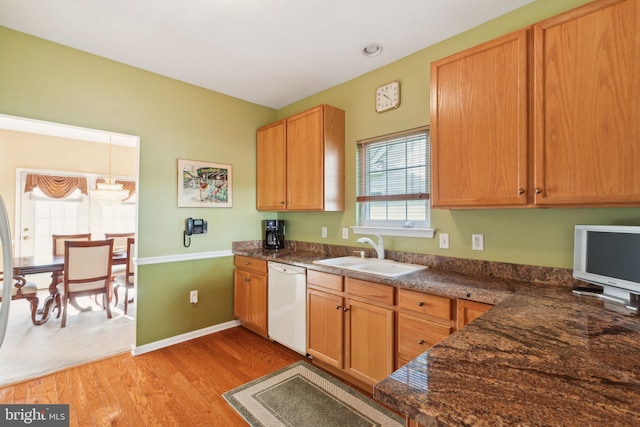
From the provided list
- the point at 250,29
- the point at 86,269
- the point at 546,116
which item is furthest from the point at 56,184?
the point at 546,116

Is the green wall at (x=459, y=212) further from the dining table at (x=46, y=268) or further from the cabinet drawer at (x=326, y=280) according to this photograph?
the dining table at (x=46, y=268)

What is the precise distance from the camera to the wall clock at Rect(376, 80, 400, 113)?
99.4 inches

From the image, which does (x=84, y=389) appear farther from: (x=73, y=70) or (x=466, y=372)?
(x=466, y=372)

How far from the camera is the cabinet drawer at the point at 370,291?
1.95 m

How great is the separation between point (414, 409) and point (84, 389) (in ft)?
8.55

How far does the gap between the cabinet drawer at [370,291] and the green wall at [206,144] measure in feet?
1.94

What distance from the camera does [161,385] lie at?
225cm

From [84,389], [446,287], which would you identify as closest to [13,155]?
[84,389]

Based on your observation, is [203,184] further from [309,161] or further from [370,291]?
[370,291]

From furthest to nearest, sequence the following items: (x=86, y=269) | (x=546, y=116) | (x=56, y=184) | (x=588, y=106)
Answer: (x=56, y=184) < (x=86, y=269) < (x=546, y=116) < (x=588, y=106)

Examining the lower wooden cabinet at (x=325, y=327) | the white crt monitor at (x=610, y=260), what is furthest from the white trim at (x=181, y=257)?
the white crt monitor at (x=610, y=260)

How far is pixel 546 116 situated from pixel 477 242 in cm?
89

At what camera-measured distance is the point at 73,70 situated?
241cm

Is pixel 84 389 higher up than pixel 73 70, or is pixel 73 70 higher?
pixel 73 70
